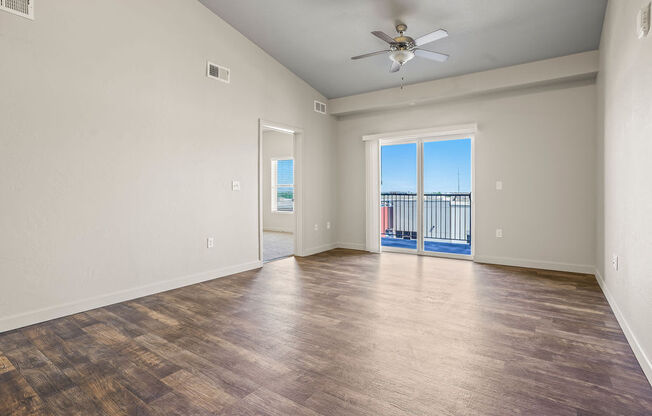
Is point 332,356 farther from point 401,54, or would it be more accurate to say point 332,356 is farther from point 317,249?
point 317,249

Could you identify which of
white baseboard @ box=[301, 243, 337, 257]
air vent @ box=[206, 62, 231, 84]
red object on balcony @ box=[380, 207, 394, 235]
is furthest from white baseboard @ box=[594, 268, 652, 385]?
air vent @ box=[206, 62, 231, 84]

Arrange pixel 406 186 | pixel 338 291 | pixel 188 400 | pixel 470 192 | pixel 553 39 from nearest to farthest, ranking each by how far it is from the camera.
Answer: pixel 188 400
pixel 338 291
pixel 553 39
pixel 470 192
pixel 406 186

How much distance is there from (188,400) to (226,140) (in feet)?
11.1

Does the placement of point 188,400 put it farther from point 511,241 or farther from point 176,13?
point 511,241

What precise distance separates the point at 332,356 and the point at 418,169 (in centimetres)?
431

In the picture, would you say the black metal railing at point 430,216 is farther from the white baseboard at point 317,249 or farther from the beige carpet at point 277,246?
the beige carpet at point 277,246

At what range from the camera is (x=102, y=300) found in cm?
333

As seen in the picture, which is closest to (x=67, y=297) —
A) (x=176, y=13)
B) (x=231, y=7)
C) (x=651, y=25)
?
(x=176, y=13)

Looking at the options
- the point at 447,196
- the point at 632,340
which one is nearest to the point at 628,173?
the point at 632,340

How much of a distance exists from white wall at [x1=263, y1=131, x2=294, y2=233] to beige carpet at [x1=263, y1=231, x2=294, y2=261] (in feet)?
1.34

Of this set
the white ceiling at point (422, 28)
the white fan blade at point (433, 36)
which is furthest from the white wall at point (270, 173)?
the white fan blade at point (433, 36)

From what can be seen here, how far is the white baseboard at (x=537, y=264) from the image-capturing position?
4563mm

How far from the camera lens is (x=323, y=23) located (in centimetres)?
422

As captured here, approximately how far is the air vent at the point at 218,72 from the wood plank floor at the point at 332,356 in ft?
8.70
